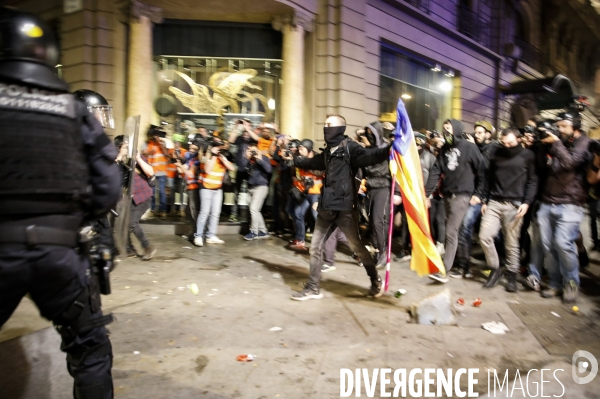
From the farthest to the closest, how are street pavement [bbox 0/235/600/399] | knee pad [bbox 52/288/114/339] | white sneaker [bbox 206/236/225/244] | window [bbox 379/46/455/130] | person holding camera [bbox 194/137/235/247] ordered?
window [bbox 379/46/455/130], white sneaker [bbox 206/236/225/244], person holding camera [bbox 194/137/235/247], street pavement [bbox 0/235/600/399], knee pad [bbox 52/288/114/339]

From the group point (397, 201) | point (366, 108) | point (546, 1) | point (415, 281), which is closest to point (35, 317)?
point (415, 281)

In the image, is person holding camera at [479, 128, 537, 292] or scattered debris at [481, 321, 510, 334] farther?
person holding camera at [479, 128, 537, 292]

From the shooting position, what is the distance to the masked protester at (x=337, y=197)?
5.00m

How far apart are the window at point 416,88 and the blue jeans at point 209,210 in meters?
6.74

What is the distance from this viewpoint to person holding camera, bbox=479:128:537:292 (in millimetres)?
5570

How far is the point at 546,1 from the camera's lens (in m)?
23.1

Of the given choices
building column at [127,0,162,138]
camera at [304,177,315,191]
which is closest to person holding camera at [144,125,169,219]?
building column at [127,0,162,138]

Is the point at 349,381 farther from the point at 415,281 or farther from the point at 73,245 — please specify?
the point at 415,281

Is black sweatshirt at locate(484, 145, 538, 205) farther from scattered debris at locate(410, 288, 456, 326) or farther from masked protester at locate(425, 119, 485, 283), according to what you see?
scattered debris at locate(410, 288, 456, 326)

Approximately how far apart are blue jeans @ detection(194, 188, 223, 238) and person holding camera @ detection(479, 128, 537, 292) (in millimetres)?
4547

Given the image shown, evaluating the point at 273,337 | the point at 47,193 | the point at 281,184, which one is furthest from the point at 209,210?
the point at 47,193

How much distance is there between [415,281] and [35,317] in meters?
4.54

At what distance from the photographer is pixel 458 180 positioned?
238 inches

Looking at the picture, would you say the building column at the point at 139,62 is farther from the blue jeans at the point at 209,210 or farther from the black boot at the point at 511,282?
the black boot at the point at 511,282
